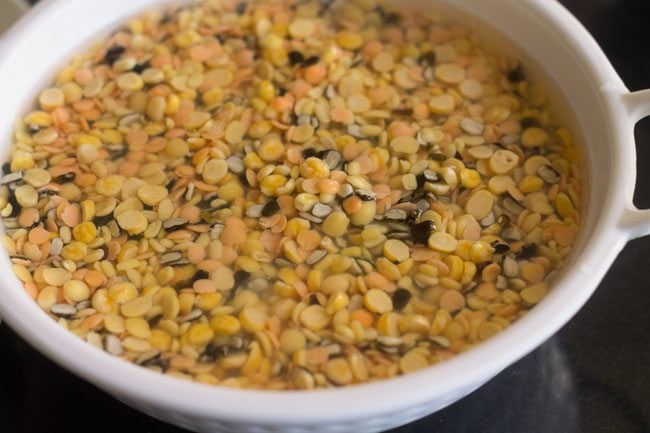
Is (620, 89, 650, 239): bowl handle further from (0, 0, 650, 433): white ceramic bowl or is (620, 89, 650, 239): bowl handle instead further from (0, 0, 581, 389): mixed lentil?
(0, 0, 581, 389): mixed lentil

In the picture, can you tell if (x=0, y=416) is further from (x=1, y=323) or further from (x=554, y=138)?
(x=554, y=138)

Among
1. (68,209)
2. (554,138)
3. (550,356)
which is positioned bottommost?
(550,356)

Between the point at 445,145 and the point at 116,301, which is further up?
the point at 116,301

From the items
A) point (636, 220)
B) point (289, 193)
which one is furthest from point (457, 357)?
point (289, 193)

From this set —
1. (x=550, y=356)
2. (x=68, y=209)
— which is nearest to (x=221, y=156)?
(x=68, y=209)

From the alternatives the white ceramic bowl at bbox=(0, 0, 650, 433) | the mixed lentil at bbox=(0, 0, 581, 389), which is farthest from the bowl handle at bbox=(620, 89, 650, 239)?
the mixed lentil at bbox=(0, 0, 581, 389)

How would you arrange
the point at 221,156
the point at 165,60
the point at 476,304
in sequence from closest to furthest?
the point at 476,304 < the point at 221,156 < the point at 165,60
